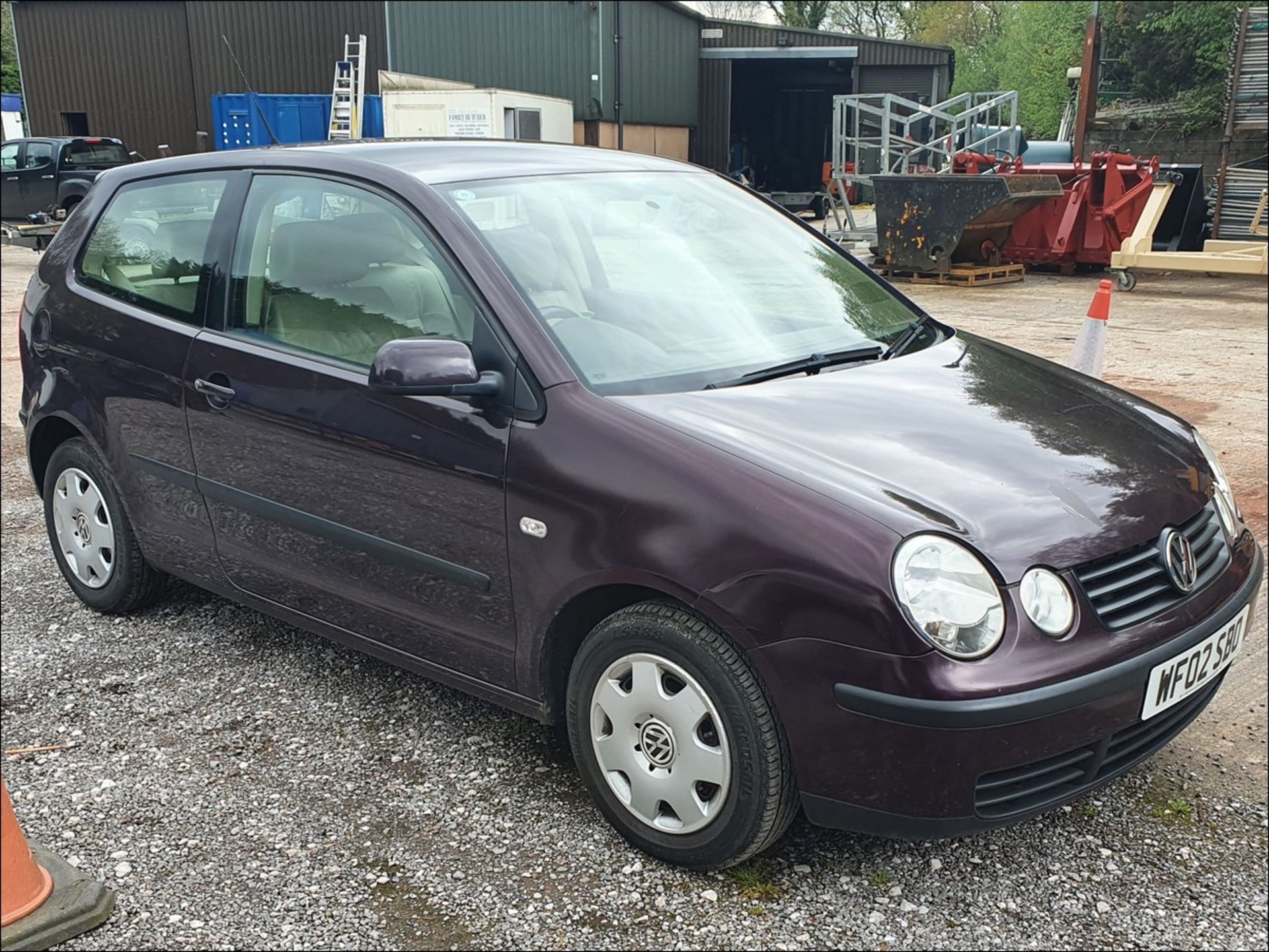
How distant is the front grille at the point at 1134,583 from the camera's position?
2496 millimetres

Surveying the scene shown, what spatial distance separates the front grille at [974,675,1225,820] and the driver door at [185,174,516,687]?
120 cm

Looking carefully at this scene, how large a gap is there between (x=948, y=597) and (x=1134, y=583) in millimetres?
513

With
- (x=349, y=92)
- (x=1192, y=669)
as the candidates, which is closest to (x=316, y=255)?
(x=1192, y=669)

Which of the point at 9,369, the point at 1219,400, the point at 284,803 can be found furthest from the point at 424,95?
the point at 284,803

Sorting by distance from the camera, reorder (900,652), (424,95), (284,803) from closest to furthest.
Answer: (900,652) → (284,803) → (424,95)

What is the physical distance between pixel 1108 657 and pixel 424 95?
21.2 metres

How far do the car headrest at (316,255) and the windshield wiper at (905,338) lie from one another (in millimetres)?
1515

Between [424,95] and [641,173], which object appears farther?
[424,95]

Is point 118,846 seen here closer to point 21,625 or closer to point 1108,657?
point 21,625

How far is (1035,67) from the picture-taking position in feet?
110

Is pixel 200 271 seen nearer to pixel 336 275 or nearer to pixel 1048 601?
pixel 336 275

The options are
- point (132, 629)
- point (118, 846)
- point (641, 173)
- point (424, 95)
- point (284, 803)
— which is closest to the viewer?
point (118, 846)

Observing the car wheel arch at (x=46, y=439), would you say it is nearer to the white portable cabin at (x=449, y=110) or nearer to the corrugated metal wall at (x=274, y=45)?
the white portable cabin at (x=449, y=110)

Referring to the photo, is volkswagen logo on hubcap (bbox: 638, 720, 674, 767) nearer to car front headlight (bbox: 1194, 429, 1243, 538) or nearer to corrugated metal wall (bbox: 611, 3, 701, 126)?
car front headlight (bbox: 1194, 429, 1243, 538)
